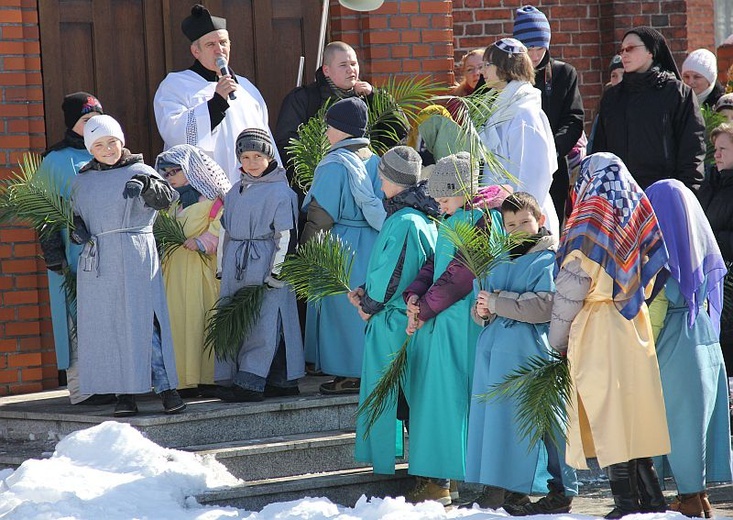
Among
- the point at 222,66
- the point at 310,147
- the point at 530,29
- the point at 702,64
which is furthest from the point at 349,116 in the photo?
the point at 702,64

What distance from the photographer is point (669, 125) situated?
27.9ft

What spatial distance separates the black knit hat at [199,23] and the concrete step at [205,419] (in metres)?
2.37

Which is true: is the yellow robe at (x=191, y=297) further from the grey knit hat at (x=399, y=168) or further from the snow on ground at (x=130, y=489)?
the grey knit hat at (x=399, y=168)

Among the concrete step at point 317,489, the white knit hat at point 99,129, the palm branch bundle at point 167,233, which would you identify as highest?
the white knit hat at point 99,129

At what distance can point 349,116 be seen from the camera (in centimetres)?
827

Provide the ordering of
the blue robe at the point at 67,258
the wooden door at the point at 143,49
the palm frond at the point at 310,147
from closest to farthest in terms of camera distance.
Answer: the blue robe at the point at 67,258
the palm frond at the point at 310,147
the wooden door at the point at 143,49

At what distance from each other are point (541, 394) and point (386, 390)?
1122 mm

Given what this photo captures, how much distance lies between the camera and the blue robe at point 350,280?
834 centimetres

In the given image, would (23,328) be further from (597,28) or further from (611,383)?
(597,28)

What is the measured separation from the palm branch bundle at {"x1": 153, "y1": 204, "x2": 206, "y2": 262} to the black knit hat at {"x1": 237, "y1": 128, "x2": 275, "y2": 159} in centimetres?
58

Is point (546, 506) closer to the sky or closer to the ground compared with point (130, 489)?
closer to the ground

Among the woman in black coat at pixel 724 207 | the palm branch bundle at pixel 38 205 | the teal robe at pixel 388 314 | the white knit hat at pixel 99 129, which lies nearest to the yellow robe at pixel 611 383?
the teal robe at pixel 388 314

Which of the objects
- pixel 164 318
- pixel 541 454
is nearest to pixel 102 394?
pixel 164 318

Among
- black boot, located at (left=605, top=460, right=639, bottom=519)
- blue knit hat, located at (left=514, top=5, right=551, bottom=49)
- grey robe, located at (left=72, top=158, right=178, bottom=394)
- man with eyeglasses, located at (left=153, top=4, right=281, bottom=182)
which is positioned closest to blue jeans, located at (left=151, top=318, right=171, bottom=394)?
grey robe, located at (left=72, top=158, right=178, bottom=394)
